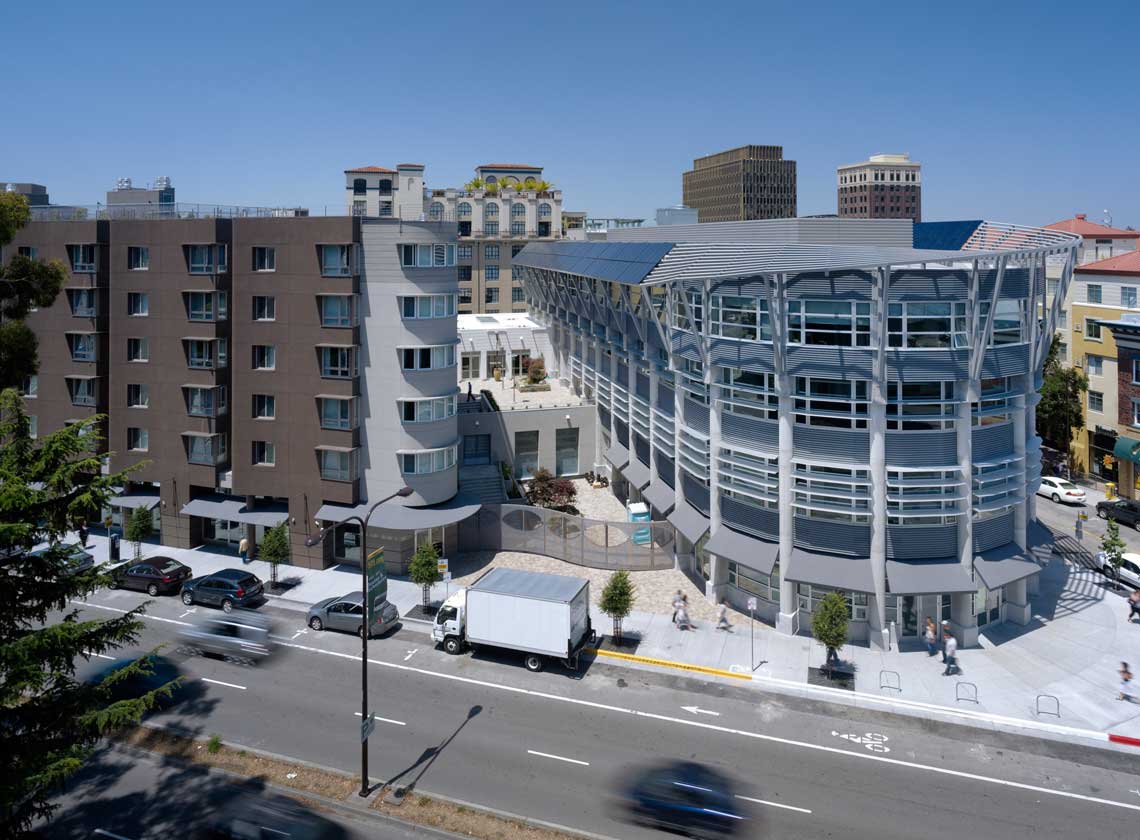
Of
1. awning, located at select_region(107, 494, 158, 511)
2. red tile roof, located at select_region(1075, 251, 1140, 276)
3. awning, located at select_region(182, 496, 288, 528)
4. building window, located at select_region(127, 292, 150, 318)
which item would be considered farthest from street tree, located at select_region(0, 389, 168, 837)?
red tile roof, located at select_region(1075, 251, 1140, 276)

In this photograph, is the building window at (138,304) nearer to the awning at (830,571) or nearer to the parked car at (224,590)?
the parked car at (224,590)

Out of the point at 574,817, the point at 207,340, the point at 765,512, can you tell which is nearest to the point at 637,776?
the point at 574,817

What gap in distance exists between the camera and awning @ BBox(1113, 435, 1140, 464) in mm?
49906

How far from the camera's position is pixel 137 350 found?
142 feet

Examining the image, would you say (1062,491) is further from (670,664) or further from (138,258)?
(138,258)

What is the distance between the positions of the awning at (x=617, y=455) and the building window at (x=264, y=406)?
19284 mm

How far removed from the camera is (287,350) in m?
40.1

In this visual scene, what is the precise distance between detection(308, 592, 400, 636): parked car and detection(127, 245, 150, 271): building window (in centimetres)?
2119

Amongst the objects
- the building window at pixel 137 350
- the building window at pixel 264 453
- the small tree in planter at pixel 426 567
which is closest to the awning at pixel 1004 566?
the small tree in planter at pixel 426 567

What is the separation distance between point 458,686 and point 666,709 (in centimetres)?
724

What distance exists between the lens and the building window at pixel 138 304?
4281cm

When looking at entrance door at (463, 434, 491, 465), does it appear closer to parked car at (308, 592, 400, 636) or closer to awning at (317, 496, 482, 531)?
awning at (317, 496, 482, 531)

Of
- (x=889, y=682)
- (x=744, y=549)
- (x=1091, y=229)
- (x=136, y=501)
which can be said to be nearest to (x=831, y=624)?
(x=889, y=682)

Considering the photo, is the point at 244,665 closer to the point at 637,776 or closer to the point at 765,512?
the point at 637,776
